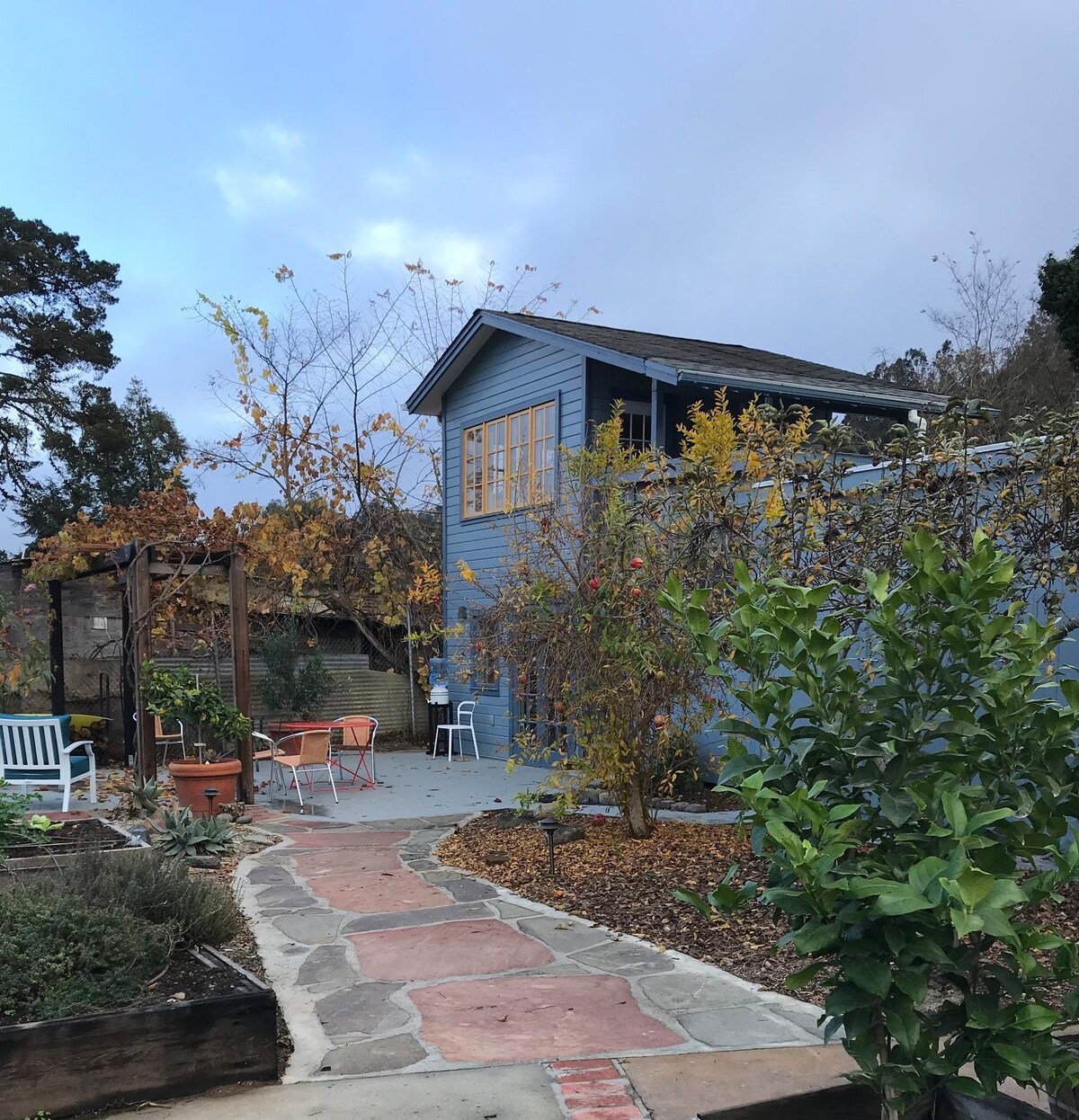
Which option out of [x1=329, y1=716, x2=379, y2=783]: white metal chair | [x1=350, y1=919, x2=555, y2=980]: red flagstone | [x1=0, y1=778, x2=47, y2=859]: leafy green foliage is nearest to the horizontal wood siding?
[x1=329, y1=716, x2=379, y2=783]: white metal chair

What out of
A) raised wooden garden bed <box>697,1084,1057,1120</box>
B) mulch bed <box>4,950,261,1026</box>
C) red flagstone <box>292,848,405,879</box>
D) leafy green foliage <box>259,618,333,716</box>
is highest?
leafy green foliage <box>259,618,333,716</box>

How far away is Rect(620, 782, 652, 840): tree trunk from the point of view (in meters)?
6.86

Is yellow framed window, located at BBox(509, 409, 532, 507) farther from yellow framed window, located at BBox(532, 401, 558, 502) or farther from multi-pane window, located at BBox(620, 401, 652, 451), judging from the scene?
multi-pane window, located at BBox(620, 401, 652, 451)

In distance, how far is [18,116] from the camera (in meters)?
9.77

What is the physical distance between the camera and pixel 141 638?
873 centimetres

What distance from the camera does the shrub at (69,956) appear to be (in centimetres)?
305

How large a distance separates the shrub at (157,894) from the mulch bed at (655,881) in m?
2.05

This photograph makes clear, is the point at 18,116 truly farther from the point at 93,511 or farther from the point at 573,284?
the point at 93,511

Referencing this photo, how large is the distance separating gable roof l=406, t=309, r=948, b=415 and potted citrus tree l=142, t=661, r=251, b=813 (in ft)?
18.0

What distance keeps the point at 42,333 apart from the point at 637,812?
21.5 m

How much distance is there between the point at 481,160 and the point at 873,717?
47.3 ft

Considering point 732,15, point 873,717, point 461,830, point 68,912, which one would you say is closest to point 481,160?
point 732,15

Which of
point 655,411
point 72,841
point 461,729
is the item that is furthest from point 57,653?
point 655,411

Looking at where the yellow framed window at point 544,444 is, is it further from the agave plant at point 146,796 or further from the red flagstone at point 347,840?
the agave plant at point 146,796
